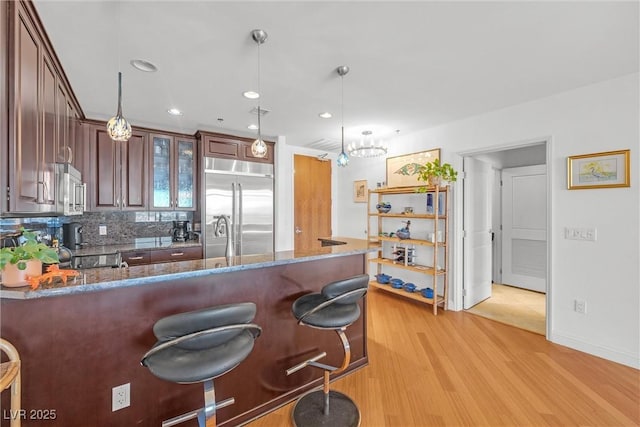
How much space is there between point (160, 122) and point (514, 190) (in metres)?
5.79

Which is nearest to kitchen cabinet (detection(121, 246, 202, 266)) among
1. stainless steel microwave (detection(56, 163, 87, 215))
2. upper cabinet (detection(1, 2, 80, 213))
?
stainless steel microwave (detection(56, 163, 87, 215))

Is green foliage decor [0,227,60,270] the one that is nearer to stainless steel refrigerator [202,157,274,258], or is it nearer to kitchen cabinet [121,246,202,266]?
kitchen cabinet [121,246,202,266]

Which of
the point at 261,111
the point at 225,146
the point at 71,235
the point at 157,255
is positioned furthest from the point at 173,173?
the point at 261,111

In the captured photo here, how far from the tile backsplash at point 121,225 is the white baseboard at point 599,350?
16.2 feet

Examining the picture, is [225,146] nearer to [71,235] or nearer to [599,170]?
[71,235]

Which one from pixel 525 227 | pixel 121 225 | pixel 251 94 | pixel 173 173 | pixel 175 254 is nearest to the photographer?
pixel 251 94

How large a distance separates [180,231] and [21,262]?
9.83 feet

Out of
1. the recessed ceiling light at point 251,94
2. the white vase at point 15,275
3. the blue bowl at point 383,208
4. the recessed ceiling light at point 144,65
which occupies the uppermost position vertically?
the recessed ceiling light at point 251,94

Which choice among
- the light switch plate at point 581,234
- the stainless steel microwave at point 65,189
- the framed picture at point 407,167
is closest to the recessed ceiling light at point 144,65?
the stainless steel microwave at point 65,189

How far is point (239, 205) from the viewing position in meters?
4.11

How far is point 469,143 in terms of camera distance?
362cm

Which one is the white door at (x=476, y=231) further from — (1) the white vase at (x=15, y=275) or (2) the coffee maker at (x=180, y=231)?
(1) the white vase at (x=15, y=275)

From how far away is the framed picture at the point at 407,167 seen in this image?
13.3ft

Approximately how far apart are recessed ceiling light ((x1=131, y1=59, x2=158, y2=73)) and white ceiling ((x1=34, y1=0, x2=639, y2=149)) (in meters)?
0.06
